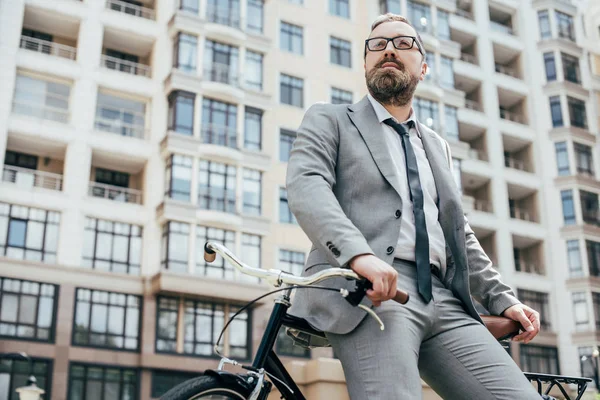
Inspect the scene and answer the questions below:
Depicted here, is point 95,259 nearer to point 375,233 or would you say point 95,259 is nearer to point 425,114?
point 425,114

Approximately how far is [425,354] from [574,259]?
39.1 meters

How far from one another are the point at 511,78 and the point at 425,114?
25.1ft

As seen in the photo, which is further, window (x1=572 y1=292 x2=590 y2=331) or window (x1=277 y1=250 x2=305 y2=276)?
window (x1=572 y1=292 x2=590 y2=331)

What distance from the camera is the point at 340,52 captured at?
122 ft

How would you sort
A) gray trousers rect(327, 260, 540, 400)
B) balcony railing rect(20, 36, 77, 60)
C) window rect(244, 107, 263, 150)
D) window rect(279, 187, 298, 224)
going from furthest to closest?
window rect(279, 187, 298, 224)
window rect(244, 107, 263, 150)
balcony railing rect(20, 36, 77, 60)
gray trousers rect(327, 260, 540, 400)

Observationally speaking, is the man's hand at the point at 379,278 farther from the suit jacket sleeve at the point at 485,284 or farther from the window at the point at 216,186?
the window at the point at 216,186

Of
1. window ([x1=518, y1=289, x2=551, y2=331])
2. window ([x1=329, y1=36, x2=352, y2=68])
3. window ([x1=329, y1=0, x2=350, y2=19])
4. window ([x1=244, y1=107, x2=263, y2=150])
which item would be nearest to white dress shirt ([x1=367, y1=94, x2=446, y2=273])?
window ([x1=244, y1=107, x2=263, y2=150])

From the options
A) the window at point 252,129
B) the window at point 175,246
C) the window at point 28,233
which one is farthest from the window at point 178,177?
the window at point 28,233

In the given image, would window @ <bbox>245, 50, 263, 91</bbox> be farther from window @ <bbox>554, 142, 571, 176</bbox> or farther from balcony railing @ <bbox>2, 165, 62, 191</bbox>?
Result: window @ <bbox>554, 142, 571, 176</bbox>

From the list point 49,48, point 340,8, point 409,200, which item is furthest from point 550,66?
point 409,200

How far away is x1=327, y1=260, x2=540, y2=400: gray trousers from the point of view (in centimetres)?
270

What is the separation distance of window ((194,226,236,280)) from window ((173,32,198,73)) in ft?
22.5

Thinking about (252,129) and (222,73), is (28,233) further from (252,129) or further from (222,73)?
(222,73)

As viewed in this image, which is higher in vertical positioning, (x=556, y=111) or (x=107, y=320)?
(x=556, y=111)
